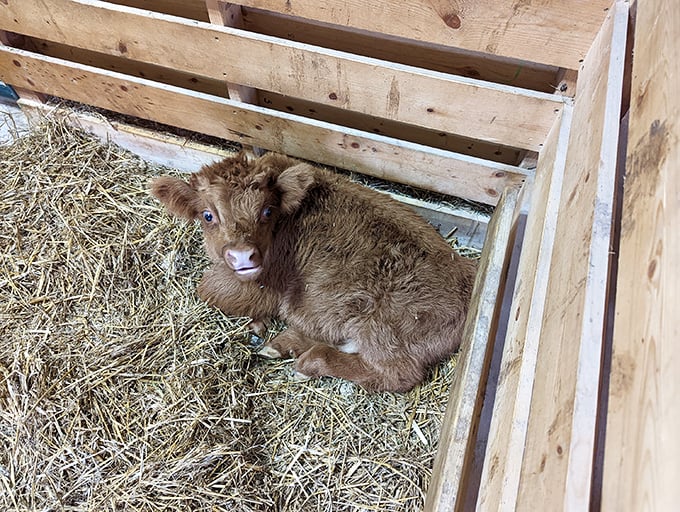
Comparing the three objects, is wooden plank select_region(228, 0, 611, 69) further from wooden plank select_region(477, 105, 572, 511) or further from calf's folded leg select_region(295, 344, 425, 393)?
calf's folded leg select_region(295, 344, 425, 393)

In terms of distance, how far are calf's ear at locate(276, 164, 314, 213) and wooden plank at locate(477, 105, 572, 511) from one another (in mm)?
1165

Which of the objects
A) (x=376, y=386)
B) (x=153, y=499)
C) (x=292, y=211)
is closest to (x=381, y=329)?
(x=376, y=386)

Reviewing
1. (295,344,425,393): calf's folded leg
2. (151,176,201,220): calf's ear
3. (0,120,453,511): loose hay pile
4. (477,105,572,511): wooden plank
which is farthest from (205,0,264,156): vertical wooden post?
(477,105,572,511): wooden plank

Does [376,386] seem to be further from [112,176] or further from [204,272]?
[112,176]

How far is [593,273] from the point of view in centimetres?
139

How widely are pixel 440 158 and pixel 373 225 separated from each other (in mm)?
590

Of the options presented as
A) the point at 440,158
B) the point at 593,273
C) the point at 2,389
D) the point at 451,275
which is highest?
the point at 593,273

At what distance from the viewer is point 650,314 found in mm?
1037

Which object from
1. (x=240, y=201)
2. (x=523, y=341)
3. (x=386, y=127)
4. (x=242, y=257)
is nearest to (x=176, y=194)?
(x=240, y=201)

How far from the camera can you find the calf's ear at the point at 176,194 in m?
2.79

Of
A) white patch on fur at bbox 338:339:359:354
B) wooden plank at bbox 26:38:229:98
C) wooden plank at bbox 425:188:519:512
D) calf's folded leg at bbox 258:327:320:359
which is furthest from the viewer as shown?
wooden plank at bbox 26:38:229:98

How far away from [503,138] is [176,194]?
1813 millimetres

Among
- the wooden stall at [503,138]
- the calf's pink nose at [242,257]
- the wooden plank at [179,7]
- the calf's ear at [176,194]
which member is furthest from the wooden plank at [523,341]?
the wooden plank at [179,7]

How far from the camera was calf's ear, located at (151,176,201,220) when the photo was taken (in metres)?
2.79
